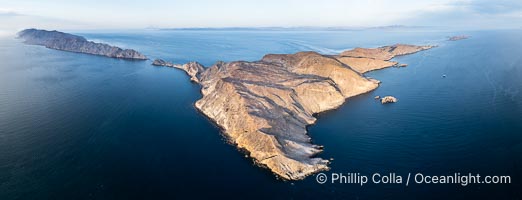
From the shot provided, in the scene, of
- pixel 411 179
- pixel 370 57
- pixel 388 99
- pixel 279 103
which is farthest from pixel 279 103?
pixel 370 57

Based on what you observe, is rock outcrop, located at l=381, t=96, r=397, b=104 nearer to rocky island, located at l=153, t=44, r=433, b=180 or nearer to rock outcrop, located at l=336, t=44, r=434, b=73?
rocky island, located at l=153, t=44, r=433, b=180

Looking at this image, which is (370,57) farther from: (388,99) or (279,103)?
(279,103)

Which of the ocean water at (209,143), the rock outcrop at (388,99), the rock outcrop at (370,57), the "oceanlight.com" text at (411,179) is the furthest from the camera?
the rock outcrop at (370,57)

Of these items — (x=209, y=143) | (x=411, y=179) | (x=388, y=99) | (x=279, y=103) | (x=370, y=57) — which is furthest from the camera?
(x=370, y=57)

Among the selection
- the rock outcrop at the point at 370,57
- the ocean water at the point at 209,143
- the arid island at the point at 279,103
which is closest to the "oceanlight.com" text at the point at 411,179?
the ocean water at the point at 209,143

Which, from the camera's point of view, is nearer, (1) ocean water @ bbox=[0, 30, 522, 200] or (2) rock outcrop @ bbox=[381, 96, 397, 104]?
(1) ocean water @ bbox=[0, 30, 522, 200]

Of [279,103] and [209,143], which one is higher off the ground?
[279,103]

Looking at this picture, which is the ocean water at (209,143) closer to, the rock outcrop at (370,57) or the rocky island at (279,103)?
the rocky island at (279,103)

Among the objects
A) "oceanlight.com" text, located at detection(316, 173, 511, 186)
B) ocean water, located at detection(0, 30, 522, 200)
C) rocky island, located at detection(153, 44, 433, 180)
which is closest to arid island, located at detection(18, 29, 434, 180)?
rocky island, located at detection(153, 44, 433, 180)
